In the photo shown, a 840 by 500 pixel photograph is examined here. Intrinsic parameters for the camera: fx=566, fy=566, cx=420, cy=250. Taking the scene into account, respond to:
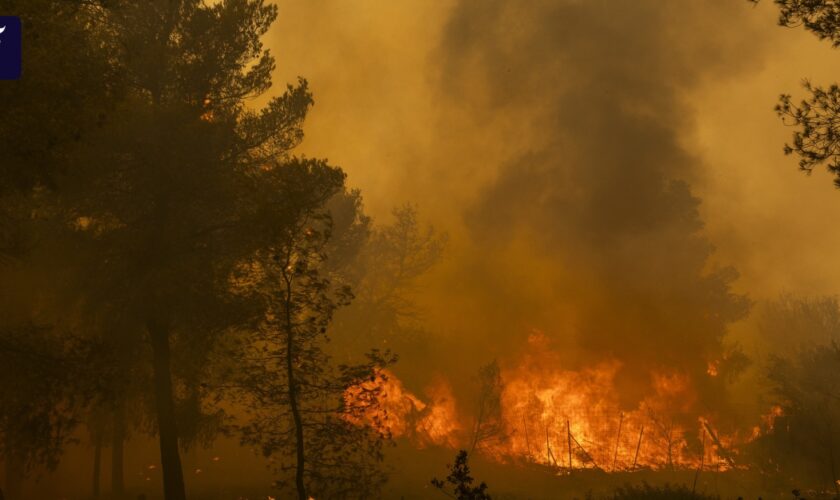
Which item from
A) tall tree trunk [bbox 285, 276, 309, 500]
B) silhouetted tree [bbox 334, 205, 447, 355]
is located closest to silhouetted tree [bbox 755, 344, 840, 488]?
tall tree trunk [bbox 285, 276, 309, 500]

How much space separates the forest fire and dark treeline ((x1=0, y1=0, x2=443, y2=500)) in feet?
59.2

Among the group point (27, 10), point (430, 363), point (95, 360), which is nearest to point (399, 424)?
point (430, 363)

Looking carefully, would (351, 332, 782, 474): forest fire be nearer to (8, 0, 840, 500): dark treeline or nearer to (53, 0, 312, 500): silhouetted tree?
(8, 0, 840, 500): dark treeline

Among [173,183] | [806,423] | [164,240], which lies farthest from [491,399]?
[173,183]

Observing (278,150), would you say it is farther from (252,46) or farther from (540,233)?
(540,233)

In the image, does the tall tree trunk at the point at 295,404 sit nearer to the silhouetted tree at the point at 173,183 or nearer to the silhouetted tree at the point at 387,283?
the silhouetted tree at the point at 173,183

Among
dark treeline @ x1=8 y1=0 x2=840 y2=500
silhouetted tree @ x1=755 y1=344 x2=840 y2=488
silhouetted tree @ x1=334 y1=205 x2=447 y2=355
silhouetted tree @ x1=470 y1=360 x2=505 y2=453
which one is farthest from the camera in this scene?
silhouetted tree @ x1=334 y1=205 x2=447 y2=355

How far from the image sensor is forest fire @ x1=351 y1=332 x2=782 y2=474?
97.8ft

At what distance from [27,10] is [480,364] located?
1295 inches

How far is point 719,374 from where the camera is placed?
121ft

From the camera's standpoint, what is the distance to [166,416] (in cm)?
1266

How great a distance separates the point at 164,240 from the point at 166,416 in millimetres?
3941

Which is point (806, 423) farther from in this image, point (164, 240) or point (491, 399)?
point (164, 240)

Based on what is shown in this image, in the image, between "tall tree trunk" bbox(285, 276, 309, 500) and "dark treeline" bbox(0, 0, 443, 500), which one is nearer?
"dark treeline" bbox(0, 0, 443, 500)
